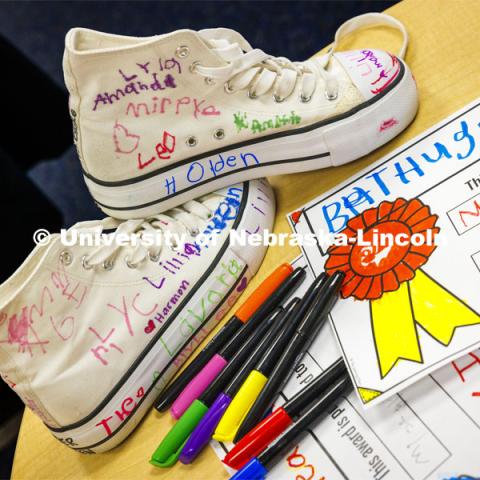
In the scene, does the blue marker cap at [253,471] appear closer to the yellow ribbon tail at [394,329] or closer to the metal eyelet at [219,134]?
the yellow ribbon tail at [394,329]

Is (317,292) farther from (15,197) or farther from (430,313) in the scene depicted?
(15,197)

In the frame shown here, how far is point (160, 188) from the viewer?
0.56m

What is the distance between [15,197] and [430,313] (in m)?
0.65

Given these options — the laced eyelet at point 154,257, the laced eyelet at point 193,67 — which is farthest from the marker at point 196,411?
the laced eyelet at point 193,67

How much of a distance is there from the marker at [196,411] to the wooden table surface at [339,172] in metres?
0.01

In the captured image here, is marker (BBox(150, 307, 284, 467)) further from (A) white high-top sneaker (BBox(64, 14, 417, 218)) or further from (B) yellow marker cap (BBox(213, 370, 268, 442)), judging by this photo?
(A) white high-top sneaker (BBox(64, 14, 417, 218))

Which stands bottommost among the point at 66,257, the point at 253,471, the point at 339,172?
the point at 253,471

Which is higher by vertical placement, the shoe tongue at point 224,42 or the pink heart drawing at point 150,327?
the shoe tongue at point 224,42

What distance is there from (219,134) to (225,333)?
19 centimetres

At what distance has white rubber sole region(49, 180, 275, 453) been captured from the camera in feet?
1.64

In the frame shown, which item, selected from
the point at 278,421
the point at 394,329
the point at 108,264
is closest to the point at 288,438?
the point at 278,421

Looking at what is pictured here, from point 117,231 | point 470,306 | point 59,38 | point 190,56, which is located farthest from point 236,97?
point 59,38

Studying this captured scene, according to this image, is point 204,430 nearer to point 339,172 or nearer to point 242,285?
Result: point 242,285

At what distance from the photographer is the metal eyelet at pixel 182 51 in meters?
0.51
